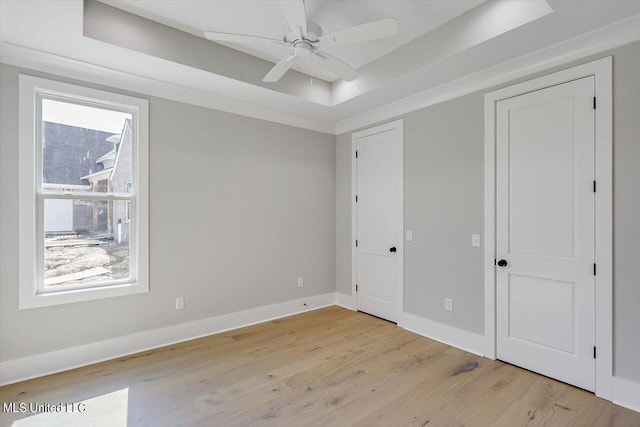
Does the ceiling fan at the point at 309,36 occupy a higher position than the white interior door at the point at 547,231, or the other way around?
the ceiling fan at the point at 309,36

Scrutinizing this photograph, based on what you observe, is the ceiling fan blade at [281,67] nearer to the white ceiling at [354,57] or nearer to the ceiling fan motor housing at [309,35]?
the ceiling fan motor housing at [309,35]

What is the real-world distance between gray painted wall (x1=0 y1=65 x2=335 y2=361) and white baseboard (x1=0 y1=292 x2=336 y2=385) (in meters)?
0.06

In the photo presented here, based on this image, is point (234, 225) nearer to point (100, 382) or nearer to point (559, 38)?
point (100, 382)

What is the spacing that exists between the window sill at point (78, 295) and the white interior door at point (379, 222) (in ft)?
8.49

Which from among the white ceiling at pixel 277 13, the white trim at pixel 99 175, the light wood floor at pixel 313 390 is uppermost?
the white ceiling at pixel 277 13

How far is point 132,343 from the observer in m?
2.99

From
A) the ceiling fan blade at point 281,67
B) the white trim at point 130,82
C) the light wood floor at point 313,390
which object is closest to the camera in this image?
the light wood floor at point 313,390

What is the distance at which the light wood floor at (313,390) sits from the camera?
205cm

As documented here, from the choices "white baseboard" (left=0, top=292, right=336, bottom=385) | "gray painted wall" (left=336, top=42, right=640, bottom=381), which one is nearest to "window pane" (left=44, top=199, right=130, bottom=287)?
"white baseboard" (left=0, top=292, right=336, bottom=385)

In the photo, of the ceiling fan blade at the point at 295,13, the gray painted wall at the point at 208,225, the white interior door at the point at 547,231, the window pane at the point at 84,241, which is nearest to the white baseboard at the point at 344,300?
the gray painted wall at the point at 208,225

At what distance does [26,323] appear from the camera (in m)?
2.54

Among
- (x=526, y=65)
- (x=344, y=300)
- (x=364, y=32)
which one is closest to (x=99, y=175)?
(x=364, y=32)

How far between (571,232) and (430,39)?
195 centimetres

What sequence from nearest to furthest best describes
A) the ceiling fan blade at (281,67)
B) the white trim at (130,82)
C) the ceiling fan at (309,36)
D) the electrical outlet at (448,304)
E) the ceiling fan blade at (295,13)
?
1. the ceiling fan blade at (295,13)
2. the ceiling fan at (309,36)
3. the ceiling fan blade at (281,67)
4. the white trim at (130,82)
5. the electrical outlet at (448,304)
